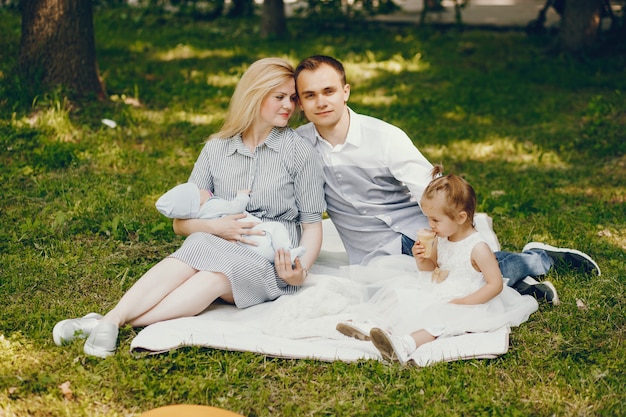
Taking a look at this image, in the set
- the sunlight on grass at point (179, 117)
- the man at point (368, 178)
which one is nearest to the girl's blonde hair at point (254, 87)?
the man at point (368, 178)

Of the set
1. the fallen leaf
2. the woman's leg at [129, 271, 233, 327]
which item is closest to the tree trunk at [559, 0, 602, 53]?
the woman's leg at [129, 271, 233, 327]

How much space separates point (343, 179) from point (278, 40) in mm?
5742

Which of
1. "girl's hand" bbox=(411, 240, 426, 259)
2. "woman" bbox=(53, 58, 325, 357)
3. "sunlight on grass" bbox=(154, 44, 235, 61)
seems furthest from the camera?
"sunlight on grass" bbox=(154, 44, 235, 61)

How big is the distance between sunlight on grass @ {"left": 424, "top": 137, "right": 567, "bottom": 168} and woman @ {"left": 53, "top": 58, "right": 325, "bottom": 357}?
99.9 inches

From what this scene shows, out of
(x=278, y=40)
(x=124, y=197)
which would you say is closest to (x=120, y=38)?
(x=278, y=40)

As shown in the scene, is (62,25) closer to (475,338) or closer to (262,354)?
(262,354)

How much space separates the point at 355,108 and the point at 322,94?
3.43m

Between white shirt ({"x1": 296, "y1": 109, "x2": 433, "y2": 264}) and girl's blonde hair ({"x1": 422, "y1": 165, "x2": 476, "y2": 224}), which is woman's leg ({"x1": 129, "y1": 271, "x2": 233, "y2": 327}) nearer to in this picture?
white shirt ({"x1": 296, "y1": 109, "x2": 433, "y2": 264})

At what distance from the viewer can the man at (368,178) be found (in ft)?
12.8

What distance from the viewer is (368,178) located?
161 inches

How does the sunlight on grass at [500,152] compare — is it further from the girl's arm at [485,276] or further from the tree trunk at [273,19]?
the tree trunk at [273,19]

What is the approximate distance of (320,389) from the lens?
10.3ft

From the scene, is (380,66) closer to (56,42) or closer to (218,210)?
(56,42)

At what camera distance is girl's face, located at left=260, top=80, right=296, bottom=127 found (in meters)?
3.87
